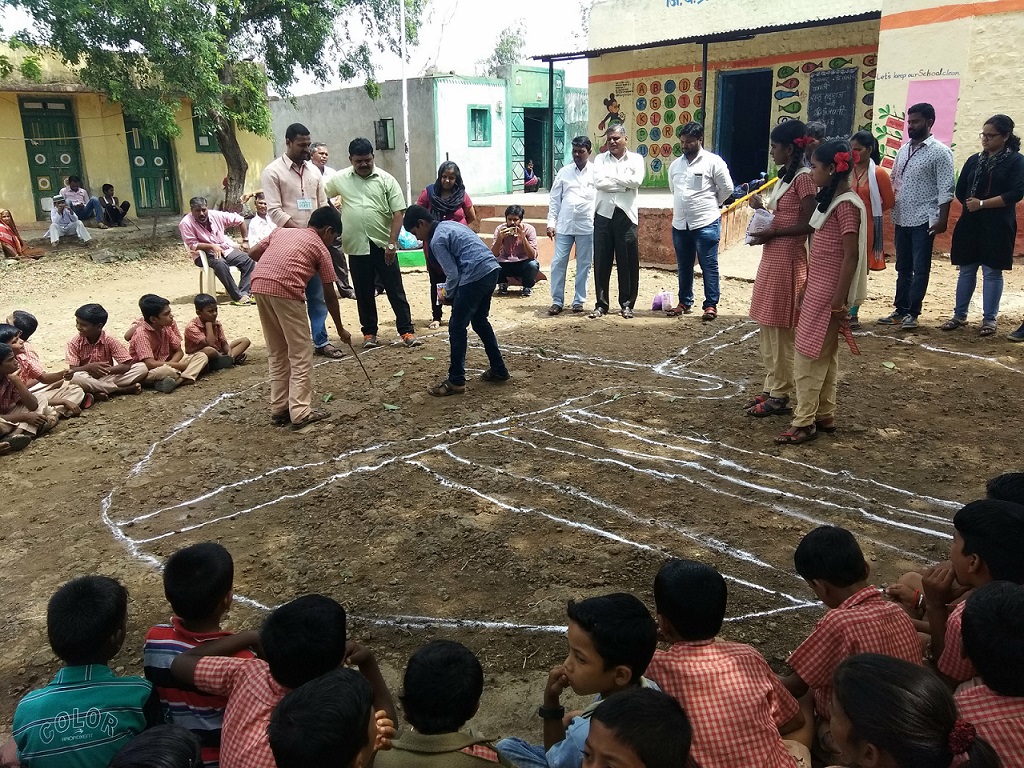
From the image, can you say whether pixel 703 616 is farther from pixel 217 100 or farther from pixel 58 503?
pixel 217 100

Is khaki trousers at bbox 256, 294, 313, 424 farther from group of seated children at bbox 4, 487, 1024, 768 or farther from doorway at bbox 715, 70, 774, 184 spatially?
doorway at bbox 715, 70, 774, 184

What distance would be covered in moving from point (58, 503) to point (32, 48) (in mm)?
11097

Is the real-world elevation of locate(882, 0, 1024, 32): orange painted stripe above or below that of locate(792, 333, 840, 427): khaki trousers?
above

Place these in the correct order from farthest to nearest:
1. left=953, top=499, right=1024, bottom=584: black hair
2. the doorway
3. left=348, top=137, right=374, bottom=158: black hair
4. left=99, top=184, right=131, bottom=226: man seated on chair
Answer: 1. left=99, top=184, right=131, bottom=226: man seated on chair
2. the doorway
3. left=348, top=137, right=374, bottom=158: black hair
4. left=953, top=499, right=1024, bottom=584: black hair

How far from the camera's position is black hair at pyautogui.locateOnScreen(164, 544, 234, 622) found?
2375 millimetres

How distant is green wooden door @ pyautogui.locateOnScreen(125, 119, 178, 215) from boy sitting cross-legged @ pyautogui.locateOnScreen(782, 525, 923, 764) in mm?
18028

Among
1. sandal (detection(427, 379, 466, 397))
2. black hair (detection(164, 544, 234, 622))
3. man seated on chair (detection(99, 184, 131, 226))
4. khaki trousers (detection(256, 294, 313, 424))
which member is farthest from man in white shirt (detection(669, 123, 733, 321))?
man seated on chair (detection(99, 184, 131, 226))

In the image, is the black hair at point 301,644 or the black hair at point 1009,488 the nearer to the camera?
the black hair at point 301,644

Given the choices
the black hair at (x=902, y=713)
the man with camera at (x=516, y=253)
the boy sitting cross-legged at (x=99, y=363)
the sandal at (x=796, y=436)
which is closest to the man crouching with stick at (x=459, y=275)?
the sandal at (x=796, y=436)

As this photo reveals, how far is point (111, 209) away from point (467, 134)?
8.23 metres

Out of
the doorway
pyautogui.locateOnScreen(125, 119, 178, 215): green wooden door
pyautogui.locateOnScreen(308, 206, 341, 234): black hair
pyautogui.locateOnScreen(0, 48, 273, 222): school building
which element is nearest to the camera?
pyautogui.locateOnScreen(308, 206, 341, 234): black hair

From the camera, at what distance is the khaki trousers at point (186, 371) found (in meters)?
6.21

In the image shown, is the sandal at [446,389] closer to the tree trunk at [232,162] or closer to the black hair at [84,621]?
the black hair at [84,621]

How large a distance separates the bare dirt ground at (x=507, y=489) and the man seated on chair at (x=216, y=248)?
317 cm
